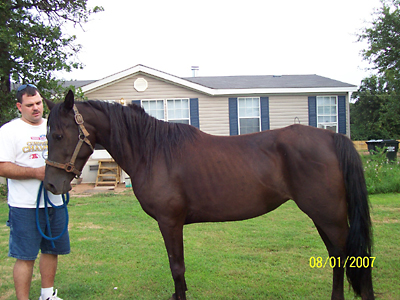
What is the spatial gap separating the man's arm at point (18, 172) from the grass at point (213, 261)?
143cm

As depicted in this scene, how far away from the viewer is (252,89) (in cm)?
1126

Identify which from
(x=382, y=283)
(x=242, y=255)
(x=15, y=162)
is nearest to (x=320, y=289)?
(x=382, y=283)

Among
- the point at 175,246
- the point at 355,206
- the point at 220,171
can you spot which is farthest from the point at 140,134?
the point at 355,206

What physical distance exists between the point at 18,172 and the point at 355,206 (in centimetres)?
299

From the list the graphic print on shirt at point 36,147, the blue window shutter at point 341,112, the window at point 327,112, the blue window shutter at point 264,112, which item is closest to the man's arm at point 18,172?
the graphic print on shirt at point 36,147

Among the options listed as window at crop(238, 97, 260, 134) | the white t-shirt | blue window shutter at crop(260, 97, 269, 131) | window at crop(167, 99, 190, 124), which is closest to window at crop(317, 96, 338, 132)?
blue window shutter at crop(260, 97, 269, 131)

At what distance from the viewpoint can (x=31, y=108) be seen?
2.72 m

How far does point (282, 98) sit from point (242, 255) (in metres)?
8.77

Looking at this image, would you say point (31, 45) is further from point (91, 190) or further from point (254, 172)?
point (254, 172)

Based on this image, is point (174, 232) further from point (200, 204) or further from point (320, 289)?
point (320, 289)

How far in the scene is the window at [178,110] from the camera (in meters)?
11.3

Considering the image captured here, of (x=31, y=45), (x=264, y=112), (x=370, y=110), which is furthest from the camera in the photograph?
(x=370, y=110)

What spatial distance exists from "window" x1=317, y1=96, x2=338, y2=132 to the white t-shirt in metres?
11.1

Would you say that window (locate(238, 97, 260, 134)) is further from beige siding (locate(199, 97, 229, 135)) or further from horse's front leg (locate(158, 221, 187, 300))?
horse's front leg (locate(158, 221, 187, 300))
